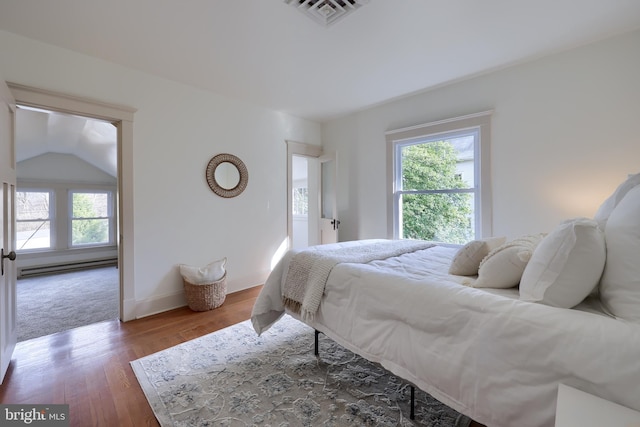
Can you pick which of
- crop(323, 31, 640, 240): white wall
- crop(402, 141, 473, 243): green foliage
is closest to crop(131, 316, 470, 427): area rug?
crop(402, 141, 473, 243): green foliage

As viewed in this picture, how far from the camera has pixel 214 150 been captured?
10.6ft

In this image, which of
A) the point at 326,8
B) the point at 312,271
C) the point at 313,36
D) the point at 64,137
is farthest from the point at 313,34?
the point at 64,137

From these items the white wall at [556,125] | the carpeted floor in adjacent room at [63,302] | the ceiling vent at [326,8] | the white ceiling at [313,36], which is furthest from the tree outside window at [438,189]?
the carpeted floor in adjacent room at [63,302]

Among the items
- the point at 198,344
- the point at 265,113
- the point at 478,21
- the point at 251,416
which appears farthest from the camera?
the point at 265,113

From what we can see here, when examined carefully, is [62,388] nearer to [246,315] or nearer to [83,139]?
[246,315]

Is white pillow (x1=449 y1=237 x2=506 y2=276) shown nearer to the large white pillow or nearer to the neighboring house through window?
the large white pillow

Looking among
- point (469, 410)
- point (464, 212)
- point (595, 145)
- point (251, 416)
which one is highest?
point (595, 145)

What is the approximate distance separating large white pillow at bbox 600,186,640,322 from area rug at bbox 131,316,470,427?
3.20 feet

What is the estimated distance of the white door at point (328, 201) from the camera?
4.20m

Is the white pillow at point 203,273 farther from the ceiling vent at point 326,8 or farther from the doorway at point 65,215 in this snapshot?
the ceiling vent at point 326,8

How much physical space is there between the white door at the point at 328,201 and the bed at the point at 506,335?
2.64 metres

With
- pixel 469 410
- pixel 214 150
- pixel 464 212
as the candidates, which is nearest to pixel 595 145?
pixel 464 212

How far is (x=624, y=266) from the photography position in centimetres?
94

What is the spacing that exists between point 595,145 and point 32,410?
4363mm
